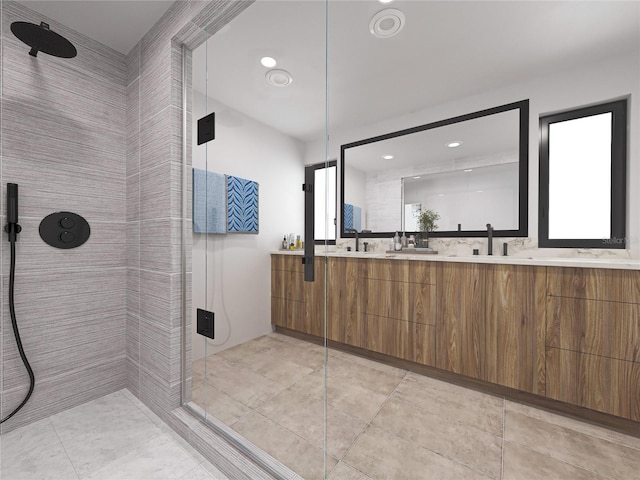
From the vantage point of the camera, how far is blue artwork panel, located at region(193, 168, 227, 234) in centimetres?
130

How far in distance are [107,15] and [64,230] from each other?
1216 mm

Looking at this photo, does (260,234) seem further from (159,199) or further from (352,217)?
(159,199)

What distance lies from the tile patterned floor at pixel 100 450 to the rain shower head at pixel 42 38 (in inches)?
71.7

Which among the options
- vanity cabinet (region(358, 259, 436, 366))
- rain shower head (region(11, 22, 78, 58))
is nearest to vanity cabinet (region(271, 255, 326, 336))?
vanity cabinet (region(358, 259, 436, 366))

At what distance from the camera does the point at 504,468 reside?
45.8 inches

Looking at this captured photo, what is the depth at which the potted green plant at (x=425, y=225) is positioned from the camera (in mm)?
2162

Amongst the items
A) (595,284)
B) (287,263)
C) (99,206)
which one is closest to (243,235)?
(287,263)

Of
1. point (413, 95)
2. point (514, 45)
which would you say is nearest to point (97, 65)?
point (413, 95)

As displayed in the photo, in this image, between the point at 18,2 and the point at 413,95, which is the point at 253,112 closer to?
the point at 413,95

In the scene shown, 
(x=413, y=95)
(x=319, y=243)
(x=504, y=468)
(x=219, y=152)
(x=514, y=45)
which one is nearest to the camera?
(x=319, y=243)

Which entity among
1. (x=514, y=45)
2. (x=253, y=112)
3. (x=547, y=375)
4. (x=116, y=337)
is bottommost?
(x=547, y=375)

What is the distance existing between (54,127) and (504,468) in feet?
9.42

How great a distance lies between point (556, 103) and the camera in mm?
1705

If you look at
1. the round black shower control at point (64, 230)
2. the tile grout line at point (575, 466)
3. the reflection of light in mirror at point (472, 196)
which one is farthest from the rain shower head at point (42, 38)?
the tile grout line at point (575, 466)
